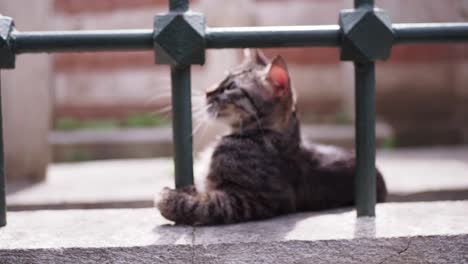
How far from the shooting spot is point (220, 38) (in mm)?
1391

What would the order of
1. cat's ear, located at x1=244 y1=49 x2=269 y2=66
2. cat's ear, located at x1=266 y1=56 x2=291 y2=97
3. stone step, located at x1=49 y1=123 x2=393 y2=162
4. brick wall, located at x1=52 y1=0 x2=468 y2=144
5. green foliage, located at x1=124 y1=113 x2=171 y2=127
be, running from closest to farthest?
cat's ear, located at x1=266 y1=56 x2=291 y2=97 < cat's ear, located at x1=244 y1=49 x2=269 y2=66 < stone step, located at x1=49 y1=123 x2=393 y2=162 < brick wall, located at x1=52 y1=0 x2=468 y2=144 < green foliage, located at x1=124 y1=113 x2=171 y2=127

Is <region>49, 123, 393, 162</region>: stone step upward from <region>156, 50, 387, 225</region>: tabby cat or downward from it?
downward

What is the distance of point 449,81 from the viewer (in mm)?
6059

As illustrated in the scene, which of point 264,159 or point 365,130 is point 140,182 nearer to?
point 264,159

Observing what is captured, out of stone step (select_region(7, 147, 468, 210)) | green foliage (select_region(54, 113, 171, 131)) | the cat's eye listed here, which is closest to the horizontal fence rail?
the cat's eye

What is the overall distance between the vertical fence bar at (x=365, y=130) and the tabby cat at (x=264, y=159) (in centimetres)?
25

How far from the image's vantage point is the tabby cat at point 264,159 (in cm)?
162

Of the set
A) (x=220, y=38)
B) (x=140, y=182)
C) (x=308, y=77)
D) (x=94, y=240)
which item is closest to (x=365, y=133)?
(x=220, y=38)

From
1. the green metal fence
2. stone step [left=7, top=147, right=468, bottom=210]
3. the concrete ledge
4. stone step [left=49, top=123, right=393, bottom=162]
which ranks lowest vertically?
stone step [left=49, top=123, right=393, bottom=162]

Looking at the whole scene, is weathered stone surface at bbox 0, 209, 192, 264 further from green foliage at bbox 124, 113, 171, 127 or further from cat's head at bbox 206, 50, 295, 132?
green foliage at bbox 124, 113, 171, 127

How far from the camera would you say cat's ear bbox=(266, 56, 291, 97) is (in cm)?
177

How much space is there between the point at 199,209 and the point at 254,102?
451 millimetres

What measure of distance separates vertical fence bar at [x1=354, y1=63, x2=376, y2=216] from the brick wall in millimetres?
3679

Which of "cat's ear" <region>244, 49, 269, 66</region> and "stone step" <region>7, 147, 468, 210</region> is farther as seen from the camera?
"stone step" <region>7, 147, 468, 210</region>
